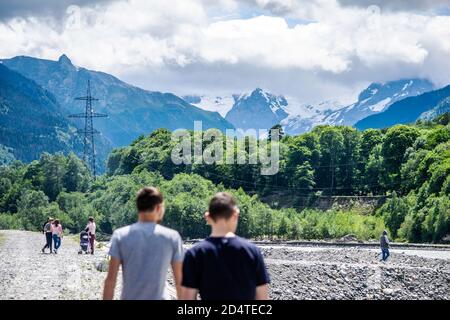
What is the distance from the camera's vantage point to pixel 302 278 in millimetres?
46844

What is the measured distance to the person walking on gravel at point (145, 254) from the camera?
39.6 ft

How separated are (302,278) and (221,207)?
3585cm

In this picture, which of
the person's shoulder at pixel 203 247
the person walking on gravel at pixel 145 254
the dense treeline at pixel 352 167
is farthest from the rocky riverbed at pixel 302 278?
the dense treeline at pixel 352 167

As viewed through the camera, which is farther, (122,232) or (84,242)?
(84,242)

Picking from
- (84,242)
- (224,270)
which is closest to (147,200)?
(224,270)

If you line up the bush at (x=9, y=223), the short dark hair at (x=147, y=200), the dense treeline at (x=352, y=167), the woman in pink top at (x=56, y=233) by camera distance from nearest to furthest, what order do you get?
the short dark hair at (x=147, y=200)
the woman in pink top at (x=56, y=233)
the dense treeline at (x=352, y=167)
the bush at (x=9, y=223)

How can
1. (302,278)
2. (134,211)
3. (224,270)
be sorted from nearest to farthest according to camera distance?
(224,270) → (302,278) → (134,211)

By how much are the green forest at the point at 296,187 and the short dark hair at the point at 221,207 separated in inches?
3016

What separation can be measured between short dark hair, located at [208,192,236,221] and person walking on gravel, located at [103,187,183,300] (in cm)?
74

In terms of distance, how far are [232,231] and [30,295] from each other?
17.2 meters

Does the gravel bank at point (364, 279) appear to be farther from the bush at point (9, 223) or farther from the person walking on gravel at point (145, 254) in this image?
the bush at point (9, 223)

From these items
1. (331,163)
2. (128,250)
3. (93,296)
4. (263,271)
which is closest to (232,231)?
(263,271)

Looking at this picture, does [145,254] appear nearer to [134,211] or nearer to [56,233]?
[56,233]
